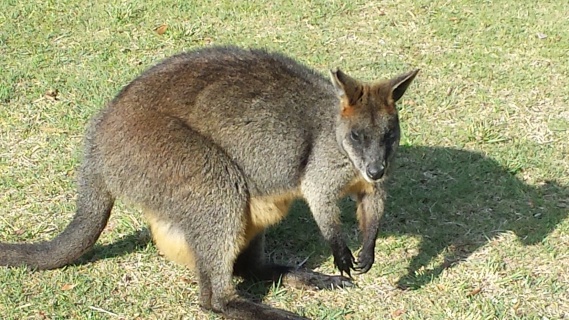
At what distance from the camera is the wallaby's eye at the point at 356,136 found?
388 cm

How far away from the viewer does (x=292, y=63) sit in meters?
4.34

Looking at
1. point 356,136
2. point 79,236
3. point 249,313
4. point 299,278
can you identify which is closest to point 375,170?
point 356,136

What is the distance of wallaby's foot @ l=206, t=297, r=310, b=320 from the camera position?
3912 millimetres

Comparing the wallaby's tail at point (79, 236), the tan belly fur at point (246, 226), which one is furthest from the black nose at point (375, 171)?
the wallaby's tail at point (79, 236)

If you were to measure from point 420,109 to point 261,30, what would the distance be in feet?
5.53

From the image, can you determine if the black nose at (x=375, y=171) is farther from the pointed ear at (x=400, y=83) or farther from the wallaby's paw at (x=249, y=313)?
the wallaby's paw at (x=249, y=313)

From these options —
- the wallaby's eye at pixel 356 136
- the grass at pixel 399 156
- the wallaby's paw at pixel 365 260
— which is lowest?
the grass at pixel 399 156

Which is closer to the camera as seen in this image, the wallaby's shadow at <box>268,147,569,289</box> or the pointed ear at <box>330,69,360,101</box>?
the pointed ear at <box>330,69,360,101</box>

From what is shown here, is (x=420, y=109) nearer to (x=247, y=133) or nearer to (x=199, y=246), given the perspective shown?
(x=247, y=133)

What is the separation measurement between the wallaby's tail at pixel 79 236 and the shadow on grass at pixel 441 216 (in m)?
0.28

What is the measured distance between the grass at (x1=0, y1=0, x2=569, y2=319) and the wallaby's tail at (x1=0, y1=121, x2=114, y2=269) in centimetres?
10

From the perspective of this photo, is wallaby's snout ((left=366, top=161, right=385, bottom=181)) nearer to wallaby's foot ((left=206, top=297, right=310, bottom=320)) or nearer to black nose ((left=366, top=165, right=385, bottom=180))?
black nose ((left=366, top=165, right=385, bottom=180))

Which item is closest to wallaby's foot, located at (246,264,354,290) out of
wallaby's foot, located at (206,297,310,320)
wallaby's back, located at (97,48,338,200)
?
wallaby's foot, located at (206,297,310,320)

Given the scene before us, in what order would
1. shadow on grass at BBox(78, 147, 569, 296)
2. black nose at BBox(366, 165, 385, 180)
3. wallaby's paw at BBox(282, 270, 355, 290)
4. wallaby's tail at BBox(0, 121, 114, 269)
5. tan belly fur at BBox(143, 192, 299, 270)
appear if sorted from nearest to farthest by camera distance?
1. black nose at BBox(366, 165, 385, 180)
2. tan belly fur at BBox(143, 192, 299, 270)
3. wallaby's tail at BBox(0, 121, 114, 269)
4. wallaby's paw at BBox(282, 270, 355, 290)
5. shadow on grass at BBox(78, 147, 569, 296)
